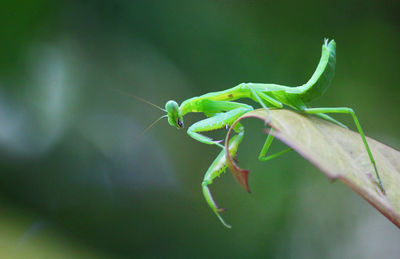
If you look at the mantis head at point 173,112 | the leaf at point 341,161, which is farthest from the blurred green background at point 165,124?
the leaf at point 341,161

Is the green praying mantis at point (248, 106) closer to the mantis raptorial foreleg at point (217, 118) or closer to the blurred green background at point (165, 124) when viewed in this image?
the mantis raptorial foreleg at point (217, 118)

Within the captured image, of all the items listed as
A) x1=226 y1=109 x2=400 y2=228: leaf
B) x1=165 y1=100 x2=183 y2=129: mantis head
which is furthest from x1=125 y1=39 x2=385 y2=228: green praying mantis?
x1=226 y1=109 x2=400 y2=228: leaf

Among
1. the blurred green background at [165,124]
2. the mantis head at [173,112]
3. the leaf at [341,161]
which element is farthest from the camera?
the blurred green background at [165,124]

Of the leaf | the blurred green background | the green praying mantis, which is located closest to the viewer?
the leaf

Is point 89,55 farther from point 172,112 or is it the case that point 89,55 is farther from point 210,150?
point 172,112

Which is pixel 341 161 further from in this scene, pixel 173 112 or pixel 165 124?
pixel 165 124

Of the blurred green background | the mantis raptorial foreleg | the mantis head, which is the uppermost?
the blurred green background

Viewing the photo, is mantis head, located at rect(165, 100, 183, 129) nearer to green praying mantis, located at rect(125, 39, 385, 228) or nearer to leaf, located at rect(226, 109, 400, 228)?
green praying mantis, located at rect(125, 39, 385, 228)
